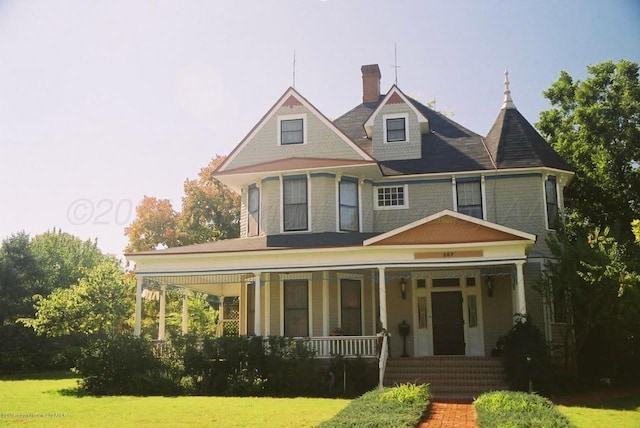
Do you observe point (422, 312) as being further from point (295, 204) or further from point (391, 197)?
point (295, 204)

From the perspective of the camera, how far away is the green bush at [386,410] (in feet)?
34.2

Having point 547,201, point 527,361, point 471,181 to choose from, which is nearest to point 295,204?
point 471,181

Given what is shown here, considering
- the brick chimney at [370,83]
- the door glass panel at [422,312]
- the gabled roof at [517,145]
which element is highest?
the brick chimney at [370,83]

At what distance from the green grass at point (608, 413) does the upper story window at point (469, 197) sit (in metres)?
7.68

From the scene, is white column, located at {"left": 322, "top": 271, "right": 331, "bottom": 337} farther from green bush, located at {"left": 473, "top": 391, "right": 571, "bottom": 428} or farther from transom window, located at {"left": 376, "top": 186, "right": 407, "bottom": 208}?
green bush, located at {"left": 473, "top": 391, "right": 571, "bottom": 428}

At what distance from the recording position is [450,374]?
55.6 feet

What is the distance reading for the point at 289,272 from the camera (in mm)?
19234

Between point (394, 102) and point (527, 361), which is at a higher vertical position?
point (394, 102)

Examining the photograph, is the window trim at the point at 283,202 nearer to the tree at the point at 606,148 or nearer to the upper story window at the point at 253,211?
the upper story window at the point at 253,211

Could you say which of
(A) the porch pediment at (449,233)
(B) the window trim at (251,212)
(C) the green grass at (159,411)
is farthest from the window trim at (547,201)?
(C) the green grass at (159,411)

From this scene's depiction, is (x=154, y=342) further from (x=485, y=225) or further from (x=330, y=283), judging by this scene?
(x=485, y=225)

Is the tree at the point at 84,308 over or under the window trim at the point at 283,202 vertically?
under

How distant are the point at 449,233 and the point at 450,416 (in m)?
6.26

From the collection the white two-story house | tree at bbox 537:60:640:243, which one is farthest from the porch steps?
tree at bbox 537:60:640:243
